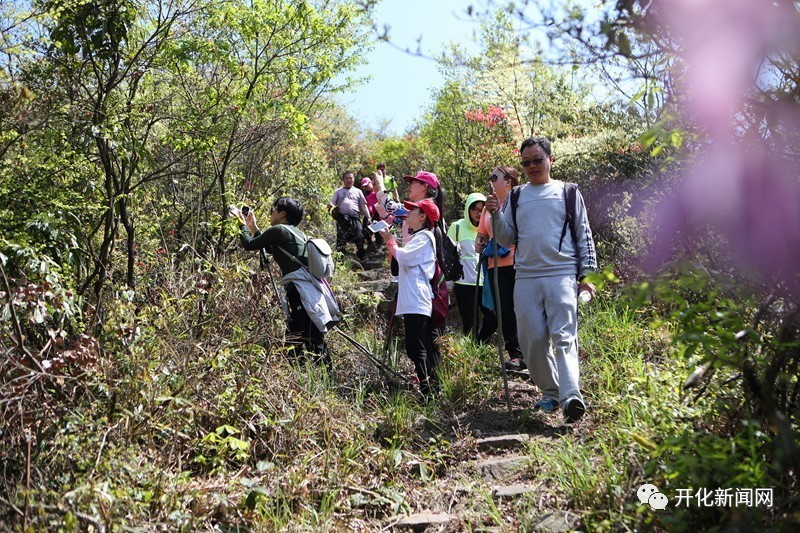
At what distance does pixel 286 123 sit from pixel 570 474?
15.9 ft

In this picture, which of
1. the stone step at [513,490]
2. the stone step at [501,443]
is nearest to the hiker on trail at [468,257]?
the stone step at [501,443]

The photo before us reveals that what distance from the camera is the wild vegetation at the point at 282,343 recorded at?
2.71 m

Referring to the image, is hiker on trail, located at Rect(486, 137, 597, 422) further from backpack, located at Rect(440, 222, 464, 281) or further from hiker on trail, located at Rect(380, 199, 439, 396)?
backpack, located at Rect(440, 222, 464, 281)

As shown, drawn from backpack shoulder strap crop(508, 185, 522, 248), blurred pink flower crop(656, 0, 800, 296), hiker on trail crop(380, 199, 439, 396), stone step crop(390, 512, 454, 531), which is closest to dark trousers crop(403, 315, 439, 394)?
hiker on trail crop(380, 199, 439, 396)

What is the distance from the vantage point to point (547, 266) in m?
4.98

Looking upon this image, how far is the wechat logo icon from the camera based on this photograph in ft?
9.93

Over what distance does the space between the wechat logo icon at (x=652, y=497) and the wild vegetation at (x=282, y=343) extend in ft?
0.13

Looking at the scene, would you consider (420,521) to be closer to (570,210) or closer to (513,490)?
(513,490)

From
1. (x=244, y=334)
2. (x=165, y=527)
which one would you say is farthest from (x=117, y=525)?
(x=244, y=334)

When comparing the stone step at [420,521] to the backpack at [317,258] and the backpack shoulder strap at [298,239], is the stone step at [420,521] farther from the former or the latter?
the backpack shoulder strap at [298,239]

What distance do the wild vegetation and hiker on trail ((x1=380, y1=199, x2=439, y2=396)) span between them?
0.24 metres

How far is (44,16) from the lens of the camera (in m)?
4.66

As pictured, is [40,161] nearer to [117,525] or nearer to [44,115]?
[44,115]

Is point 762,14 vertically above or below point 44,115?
below
